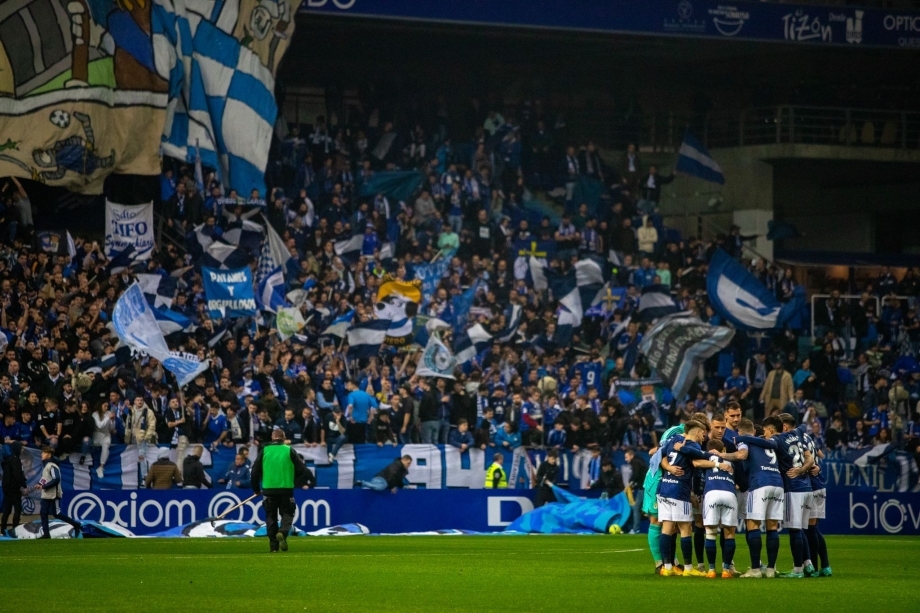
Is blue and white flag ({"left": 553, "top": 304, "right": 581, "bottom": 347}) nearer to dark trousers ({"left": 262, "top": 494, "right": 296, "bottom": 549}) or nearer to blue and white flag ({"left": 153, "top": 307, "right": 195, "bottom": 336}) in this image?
blue and white flag ({"left": 153, "top": 307, "right": 195, "bottom": 336})

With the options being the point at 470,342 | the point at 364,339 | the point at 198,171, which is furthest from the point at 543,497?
the point at 198,171

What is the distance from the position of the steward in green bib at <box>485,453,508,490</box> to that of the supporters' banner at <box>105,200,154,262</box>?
334 inches

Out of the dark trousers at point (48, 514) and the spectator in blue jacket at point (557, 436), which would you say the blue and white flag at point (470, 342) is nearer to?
the spectator in blue jacket at point (557, 436)

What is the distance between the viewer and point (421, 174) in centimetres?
3694

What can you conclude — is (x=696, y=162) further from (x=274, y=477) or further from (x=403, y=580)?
(x=403, y=580)

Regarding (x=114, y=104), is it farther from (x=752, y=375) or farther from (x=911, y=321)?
(x=911, y=321)

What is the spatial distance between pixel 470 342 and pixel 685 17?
469 inches

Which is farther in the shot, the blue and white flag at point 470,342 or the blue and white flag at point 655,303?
the blue and white flag at point 655,303

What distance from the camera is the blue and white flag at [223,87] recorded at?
111 feet

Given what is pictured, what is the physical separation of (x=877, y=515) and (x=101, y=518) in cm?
1555

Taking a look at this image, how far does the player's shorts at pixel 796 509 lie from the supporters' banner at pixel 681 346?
16.6 m

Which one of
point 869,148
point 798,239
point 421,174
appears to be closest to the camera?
point 421,174

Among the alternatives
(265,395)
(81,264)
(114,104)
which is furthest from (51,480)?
(114,104)

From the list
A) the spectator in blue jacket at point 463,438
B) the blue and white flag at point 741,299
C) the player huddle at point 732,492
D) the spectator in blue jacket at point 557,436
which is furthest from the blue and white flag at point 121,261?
the player huddle at point 732,492
